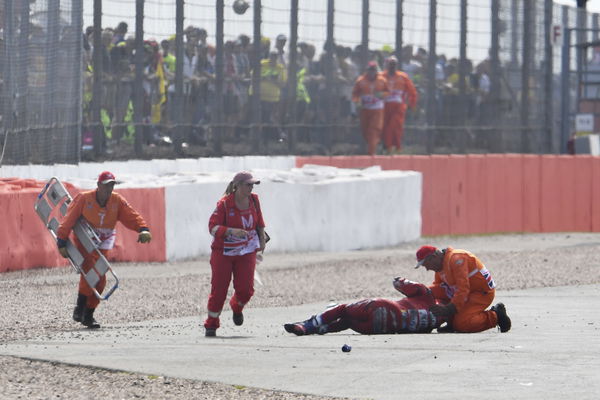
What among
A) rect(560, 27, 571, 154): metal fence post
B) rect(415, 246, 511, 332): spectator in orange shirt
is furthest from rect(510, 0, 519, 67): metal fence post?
rect(415, 246, 511, 332): spectator in orange shirt

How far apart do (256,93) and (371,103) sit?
2.86 meters

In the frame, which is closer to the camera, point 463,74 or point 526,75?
point 463,74

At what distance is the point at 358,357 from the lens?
10.6 metres

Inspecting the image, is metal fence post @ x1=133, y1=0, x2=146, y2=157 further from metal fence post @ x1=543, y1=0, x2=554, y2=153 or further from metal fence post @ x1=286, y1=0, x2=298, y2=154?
metal fence post @ x1=543, y1=0, x2=554, y2=153

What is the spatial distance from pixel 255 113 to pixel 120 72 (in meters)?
3.66

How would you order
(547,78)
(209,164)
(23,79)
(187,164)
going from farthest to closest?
(547,78) → (209,164) → (187,164) → (23,79)

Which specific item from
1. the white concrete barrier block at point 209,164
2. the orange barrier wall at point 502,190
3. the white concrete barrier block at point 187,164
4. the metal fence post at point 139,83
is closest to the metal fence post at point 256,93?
the orange barrier wall at point 502,190

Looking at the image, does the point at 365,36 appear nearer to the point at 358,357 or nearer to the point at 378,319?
the point at 378,319

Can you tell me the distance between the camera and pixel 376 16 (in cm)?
2762

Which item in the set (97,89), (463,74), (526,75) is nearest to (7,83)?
(97,89)

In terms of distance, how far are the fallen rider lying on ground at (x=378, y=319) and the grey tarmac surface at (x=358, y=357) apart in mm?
138

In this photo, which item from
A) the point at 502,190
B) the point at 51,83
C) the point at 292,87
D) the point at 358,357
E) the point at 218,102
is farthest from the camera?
the point at 502,190

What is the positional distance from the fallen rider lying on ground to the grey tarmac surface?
14 cm

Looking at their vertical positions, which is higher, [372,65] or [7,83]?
[372,65]
